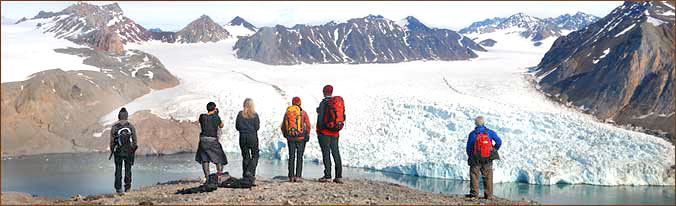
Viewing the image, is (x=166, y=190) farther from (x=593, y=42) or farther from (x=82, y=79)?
(x=593, y=42)

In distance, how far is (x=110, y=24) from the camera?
11362cm

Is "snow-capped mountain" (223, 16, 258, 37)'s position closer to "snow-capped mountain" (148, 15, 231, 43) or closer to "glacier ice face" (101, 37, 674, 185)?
"snow-capped mountain" (148, 15, 231, 43)

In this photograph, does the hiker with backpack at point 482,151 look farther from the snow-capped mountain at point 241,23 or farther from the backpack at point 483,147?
the snow-capped mountain at point 241,23

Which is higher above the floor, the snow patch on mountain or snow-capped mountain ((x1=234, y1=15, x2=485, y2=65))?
snow-capped mountain ((x1=234, y1=15, x2=485, y2=65))

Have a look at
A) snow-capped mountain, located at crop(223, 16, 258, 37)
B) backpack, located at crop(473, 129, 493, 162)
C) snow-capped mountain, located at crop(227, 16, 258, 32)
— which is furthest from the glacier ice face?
snow-capped mountain, located at crop(227, 16, 258, 32)

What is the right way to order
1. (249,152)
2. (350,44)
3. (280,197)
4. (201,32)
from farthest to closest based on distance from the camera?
1. (201,32)
2. (350,44)
3. (249,152)
4. (280,197)

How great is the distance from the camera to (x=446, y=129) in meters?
27.7

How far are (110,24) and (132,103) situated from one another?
83.8 metres

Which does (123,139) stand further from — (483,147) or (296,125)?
(483,147)

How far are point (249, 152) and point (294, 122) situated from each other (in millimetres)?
1034

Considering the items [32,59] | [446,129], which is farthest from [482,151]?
[32,59]

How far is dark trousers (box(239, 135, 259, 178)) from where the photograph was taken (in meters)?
11.7

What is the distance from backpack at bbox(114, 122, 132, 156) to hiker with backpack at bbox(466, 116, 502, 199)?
6556 millimetres

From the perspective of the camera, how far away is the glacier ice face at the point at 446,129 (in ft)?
74.9
